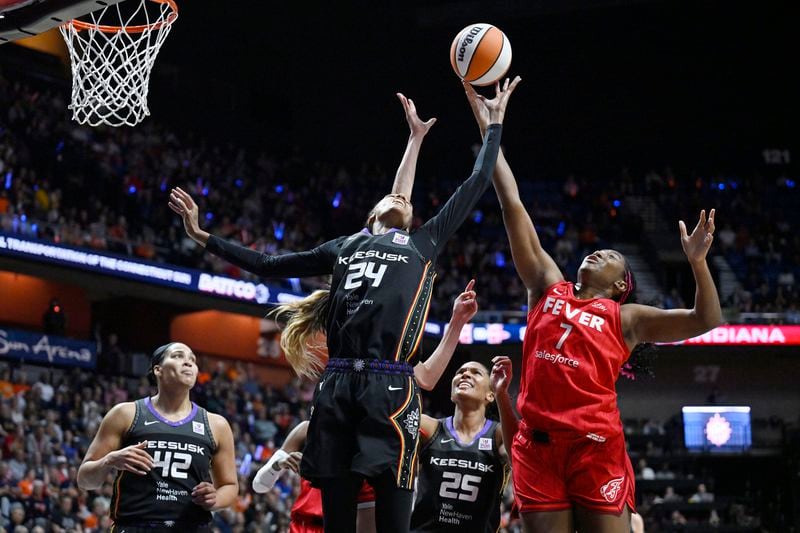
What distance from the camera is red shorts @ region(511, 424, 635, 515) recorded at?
14.5 feet

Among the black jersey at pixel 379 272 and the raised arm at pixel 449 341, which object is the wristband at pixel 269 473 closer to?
the raised arm at pixel 449 341

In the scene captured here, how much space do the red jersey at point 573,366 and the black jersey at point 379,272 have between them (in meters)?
0.63

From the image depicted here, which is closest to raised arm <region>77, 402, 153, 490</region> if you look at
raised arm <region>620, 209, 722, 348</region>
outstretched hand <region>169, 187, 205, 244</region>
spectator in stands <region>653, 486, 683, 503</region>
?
outstretched hand <region>169, 187, 205, 244</region>

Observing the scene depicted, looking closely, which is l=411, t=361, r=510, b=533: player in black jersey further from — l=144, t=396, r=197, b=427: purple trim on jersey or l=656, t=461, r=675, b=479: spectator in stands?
l=656, t=461, r=675, b=479: spectator in stands

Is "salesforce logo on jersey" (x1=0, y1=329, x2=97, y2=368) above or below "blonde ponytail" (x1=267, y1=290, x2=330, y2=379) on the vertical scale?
above

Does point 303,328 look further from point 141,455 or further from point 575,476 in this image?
point 575,476

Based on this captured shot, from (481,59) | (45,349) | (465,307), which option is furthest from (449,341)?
(45,349)

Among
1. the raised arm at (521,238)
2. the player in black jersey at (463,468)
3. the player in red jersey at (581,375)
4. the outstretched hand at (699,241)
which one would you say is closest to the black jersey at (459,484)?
the player in black jersey at (463,468)

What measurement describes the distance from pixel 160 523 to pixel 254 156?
2140 centimetres

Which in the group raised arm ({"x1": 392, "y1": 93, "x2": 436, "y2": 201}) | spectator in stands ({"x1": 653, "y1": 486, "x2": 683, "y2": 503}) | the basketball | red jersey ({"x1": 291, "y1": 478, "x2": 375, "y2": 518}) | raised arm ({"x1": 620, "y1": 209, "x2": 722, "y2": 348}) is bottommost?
spectator in stands ({"x1": 653, "y1": 486, "x2": 683, "y2": 503})

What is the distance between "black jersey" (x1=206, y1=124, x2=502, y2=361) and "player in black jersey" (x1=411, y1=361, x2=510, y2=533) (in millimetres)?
1744

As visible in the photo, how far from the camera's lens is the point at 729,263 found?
2472cm

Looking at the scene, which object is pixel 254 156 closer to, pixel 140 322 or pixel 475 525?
pixel 140 322

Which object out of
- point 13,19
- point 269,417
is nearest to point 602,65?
point 269,417
